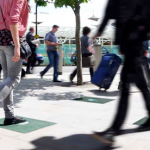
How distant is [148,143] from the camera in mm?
3385

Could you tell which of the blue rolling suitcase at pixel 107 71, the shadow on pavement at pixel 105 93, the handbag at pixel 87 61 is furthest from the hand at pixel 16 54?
the handbag at pixel 87 61

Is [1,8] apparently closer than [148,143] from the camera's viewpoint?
No

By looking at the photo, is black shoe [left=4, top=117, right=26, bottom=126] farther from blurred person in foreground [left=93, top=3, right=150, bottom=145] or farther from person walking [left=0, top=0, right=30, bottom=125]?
blurred person in foreground [left=93, top=3, right=150, bottom=145]

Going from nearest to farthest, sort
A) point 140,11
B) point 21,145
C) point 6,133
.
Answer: point 140,11 → point 21,145 → point 6,133

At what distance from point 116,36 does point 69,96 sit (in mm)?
3842

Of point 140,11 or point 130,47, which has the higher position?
point 140,11

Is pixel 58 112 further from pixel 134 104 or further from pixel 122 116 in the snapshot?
pixel 122 116

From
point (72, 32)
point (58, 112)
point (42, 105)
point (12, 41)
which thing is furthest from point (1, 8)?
point (72, 32)

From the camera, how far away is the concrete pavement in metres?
3.33

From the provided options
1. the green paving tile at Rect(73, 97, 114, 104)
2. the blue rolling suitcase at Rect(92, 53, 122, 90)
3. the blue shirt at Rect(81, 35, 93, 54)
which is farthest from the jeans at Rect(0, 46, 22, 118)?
the blue shirt at Rect(81, 35, 93, 54)

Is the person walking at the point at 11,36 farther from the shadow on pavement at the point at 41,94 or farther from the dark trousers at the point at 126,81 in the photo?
the shadow on pavement at the point at 41,94

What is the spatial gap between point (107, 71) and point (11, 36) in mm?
3974

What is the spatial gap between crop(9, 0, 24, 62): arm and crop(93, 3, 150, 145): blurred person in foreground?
1.34 m

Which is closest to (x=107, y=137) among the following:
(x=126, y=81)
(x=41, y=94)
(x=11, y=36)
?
(x=126, y=81)
